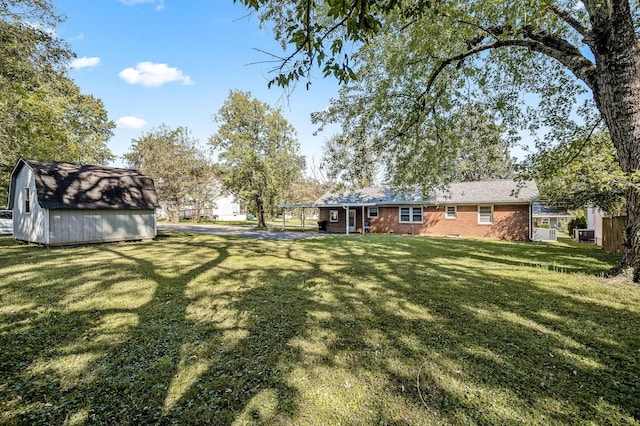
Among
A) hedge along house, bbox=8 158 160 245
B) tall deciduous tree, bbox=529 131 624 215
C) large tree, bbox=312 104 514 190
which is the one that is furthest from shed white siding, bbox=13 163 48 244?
tall deciduous tree, bbox=529 131 624 215

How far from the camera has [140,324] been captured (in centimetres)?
413

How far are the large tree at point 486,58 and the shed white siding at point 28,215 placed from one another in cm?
1384

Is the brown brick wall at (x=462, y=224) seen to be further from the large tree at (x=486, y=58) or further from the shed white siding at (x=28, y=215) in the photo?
the shed white siding at (x=28, y=215)

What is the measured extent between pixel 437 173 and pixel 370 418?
8.93m

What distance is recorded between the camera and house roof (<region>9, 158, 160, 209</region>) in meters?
12.4

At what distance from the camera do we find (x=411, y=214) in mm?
20828

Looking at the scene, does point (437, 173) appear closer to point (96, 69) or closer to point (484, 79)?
point (484, 79)

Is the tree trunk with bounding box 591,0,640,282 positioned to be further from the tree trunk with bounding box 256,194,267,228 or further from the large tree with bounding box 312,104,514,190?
the tree trunk with bounding box 256,194,267,228

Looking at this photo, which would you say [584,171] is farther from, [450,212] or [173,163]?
[173,163]

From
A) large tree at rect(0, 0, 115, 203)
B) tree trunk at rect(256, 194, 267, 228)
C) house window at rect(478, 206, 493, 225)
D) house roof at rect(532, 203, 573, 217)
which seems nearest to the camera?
large tree at rect(0, 0, 115, 203)

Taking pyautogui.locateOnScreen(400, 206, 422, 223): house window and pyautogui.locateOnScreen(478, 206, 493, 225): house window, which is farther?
pyautogui.locateOnScreen(400, 206, 422, 223): house window

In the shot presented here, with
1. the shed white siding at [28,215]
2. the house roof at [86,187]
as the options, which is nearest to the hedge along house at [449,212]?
the house roof at [86,187]

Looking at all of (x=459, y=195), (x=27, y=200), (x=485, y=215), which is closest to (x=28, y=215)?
(x=27, y=200)

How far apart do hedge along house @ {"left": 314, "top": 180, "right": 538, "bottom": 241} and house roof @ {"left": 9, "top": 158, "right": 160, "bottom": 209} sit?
12.4m
